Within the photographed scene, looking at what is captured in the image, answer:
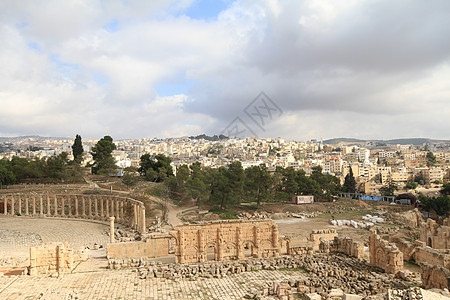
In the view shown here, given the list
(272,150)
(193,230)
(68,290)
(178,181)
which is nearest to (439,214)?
(178,181)

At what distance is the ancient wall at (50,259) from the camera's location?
1911 centimetres

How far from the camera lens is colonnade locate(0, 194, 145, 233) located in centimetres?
3816

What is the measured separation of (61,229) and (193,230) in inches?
739

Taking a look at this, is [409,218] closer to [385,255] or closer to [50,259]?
[385,255]

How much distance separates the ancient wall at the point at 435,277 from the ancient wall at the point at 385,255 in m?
1.71

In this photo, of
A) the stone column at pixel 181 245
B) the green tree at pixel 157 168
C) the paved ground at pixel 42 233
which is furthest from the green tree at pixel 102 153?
the stone column at pixel 181 245

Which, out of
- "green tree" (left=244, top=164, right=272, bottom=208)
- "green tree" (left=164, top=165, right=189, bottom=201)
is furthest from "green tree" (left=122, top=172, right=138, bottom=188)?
"green tree" (left=244, top=164, right=272, bottom=208)

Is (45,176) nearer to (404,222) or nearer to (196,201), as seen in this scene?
(196,201)

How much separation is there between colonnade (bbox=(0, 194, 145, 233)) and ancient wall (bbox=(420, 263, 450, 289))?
28.1 m

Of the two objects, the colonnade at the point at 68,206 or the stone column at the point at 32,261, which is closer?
the stone column at the point at 32,261

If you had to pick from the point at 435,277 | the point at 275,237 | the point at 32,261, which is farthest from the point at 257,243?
the point at 32,261

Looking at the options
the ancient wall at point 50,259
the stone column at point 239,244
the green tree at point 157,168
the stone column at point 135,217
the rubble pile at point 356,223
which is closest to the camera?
the ancient wall at point 50,259

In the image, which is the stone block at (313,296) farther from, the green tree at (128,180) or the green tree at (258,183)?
the green tree at (128,180)

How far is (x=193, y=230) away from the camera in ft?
72.2
